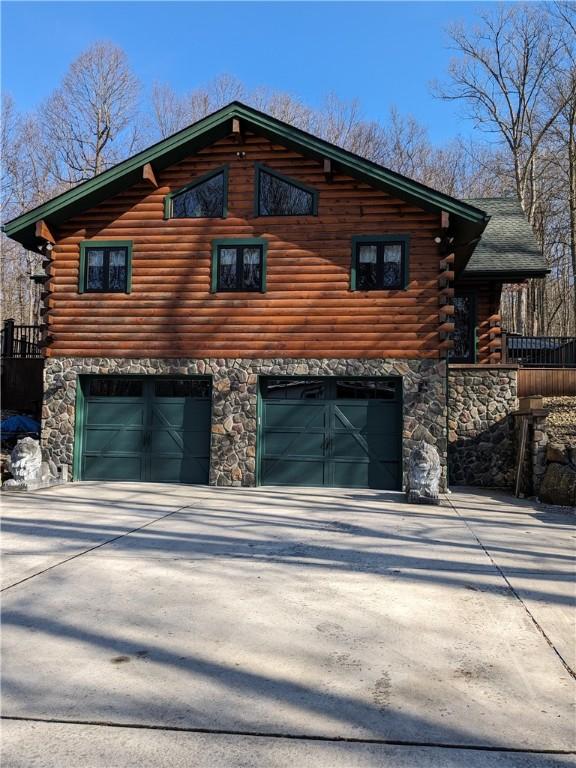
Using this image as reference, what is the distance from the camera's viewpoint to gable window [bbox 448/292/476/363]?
16234mm

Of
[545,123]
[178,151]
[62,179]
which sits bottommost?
[178,151]

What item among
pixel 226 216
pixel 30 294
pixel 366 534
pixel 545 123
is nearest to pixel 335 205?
pixel 226 216

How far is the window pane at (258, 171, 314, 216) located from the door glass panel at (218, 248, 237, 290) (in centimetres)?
113

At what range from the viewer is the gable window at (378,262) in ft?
42.2

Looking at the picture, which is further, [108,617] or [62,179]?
[62,179]

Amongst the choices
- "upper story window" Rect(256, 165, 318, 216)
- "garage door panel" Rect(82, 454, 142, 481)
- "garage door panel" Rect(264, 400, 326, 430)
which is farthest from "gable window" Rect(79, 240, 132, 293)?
"garage door panel" Rect(264, 400, 326, 430)

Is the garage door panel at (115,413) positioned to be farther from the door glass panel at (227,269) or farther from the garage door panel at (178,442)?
the door glass panel at (227,269)

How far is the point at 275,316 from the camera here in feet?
43.1

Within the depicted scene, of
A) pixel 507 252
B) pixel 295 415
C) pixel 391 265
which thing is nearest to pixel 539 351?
pixel 507 252

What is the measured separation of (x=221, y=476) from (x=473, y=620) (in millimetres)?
8962

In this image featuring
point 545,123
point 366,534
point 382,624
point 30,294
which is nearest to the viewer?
point 382,624

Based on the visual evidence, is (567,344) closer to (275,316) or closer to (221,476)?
(275,316)

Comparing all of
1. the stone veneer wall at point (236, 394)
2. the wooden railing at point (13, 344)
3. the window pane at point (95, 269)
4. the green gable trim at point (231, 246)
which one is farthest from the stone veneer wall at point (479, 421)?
the wooden railing at point (13, 344)

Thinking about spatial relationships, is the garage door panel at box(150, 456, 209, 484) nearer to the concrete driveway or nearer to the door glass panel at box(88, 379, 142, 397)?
the door glass panel at box(88, 379, 142, 397)
